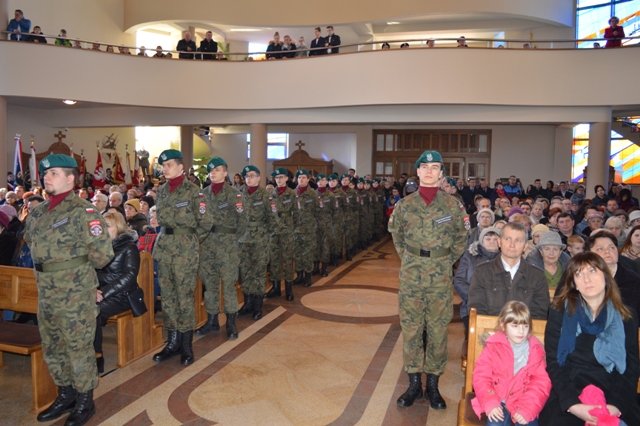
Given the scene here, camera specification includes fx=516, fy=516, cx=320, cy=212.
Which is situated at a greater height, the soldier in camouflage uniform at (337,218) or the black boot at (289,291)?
the soldier in camouflage uniform at (337,218)

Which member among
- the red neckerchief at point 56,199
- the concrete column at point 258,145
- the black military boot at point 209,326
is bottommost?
the black military boot at point 209,326

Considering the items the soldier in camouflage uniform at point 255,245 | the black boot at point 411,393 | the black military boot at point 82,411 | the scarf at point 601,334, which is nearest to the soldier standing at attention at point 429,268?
the black boot at point 411,393

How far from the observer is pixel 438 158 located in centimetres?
369

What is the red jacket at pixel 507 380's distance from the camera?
2.76 meters

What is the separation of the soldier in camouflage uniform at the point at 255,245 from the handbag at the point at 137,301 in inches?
59.2

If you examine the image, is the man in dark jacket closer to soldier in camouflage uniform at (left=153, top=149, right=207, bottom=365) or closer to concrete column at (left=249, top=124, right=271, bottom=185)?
soldier in camouflage uniform at (left=153, top=149, right=207, bottom=365)

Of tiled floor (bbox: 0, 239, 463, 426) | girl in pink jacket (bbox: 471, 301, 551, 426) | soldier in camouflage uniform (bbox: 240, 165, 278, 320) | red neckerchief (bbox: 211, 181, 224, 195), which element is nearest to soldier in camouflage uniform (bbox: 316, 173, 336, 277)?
soldier in camouflage uniform (bbox: 240, 165, 278, 320)

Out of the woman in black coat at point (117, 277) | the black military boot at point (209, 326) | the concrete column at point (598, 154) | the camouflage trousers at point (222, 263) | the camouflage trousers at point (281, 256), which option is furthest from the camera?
the concrete column at point (598, 154)

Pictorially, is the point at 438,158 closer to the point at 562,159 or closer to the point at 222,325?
the point at 222,325

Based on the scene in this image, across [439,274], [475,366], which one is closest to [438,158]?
[439,274]

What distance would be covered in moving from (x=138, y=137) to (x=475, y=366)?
711 inches

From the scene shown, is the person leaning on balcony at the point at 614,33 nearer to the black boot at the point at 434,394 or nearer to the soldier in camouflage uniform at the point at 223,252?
the soldier in camouflage uniform at the point at 223,252

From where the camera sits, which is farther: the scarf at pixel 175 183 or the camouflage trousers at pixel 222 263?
the camouflage trousers at pixel 222 263

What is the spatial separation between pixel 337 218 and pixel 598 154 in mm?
7241
